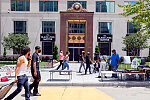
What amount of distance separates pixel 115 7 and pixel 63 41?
11362 millimetres

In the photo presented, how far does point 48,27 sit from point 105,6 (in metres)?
11.1

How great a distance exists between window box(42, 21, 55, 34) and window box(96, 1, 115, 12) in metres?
8.71

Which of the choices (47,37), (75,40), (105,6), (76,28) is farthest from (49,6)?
(105,6)

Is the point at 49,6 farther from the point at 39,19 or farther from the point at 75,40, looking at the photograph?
the point at 75,40

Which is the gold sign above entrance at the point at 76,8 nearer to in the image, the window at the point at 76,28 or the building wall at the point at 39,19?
the building wall at the point at 39,19

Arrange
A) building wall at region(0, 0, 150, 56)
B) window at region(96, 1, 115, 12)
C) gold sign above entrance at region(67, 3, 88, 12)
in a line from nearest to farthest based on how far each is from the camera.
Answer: gold sign above entrance at region(67, 3, 88, 12), building wall at region(0, 0, 150, 56), window at region(96, 1, 115, 12)

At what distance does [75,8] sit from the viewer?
3116cm

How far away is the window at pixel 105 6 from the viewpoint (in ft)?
106

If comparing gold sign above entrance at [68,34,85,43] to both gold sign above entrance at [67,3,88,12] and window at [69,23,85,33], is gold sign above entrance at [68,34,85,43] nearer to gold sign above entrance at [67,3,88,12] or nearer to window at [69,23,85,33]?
window at [69,23,85,33]

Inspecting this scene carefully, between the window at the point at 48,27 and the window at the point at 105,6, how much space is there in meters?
8.71

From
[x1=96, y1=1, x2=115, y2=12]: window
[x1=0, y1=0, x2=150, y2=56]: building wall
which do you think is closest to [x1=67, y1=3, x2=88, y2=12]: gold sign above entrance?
[x1=0, y1=0, x2=150, y2=56]: building wall

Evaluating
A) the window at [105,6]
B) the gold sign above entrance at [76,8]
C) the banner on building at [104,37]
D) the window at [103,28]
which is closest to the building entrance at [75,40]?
the gold sign above entrance at [76,8]

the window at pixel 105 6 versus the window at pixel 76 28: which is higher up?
the window at pixel 105 6

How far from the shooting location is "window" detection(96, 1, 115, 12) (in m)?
32.3
